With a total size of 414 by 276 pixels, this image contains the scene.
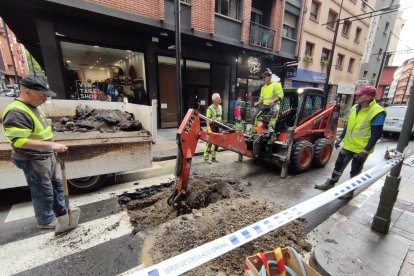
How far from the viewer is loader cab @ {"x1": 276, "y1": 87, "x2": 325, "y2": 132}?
5.14 meters

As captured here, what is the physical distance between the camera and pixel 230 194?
12.4ft

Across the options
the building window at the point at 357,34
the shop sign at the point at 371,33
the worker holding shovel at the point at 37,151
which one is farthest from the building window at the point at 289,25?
the worker holding shovel at the point at 37,151

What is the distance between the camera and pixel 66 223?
2775 mm

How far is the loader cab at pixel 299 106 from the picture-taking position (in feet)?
16.9

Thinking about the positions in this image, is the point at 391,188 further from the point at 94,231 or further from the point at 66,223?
the point at 66,223

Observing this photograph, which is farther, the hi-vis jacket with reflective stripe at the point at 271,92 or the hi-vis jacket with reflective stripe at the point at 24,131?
the hi-vis jacket with reflective stripe at the point at 271,92

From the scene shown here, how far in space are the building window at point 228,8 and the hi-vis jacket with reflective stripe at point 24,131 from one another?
9952 millimetres

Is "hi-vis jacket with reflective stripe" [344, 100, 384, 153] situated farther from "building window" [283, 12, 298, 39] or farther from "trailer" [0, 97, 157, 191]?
"building window" [283, 12, 298, 39]

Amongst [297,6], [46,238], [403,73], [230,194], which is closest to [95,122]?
[46,238]

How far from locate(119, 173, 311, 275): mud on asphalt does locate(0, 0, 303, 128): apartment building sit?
370 cm

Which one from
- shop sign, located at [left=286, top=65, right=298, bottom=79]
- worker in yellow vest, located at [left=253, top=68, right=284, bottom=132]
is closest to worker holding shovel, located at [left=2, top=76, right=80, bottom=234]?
worker in yellow vest, located at [left=253, top=68, right=284, bottom=132]

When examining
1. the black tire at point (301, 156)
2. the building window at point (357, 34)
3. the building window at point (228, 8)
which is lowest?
the black tire at point (301, 156)

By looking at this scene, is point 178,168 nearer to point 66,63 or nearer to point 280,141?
point 280,141

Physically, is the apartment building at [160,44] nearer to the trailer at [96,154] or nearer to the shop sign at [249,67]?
the shop sign at [249,67]
